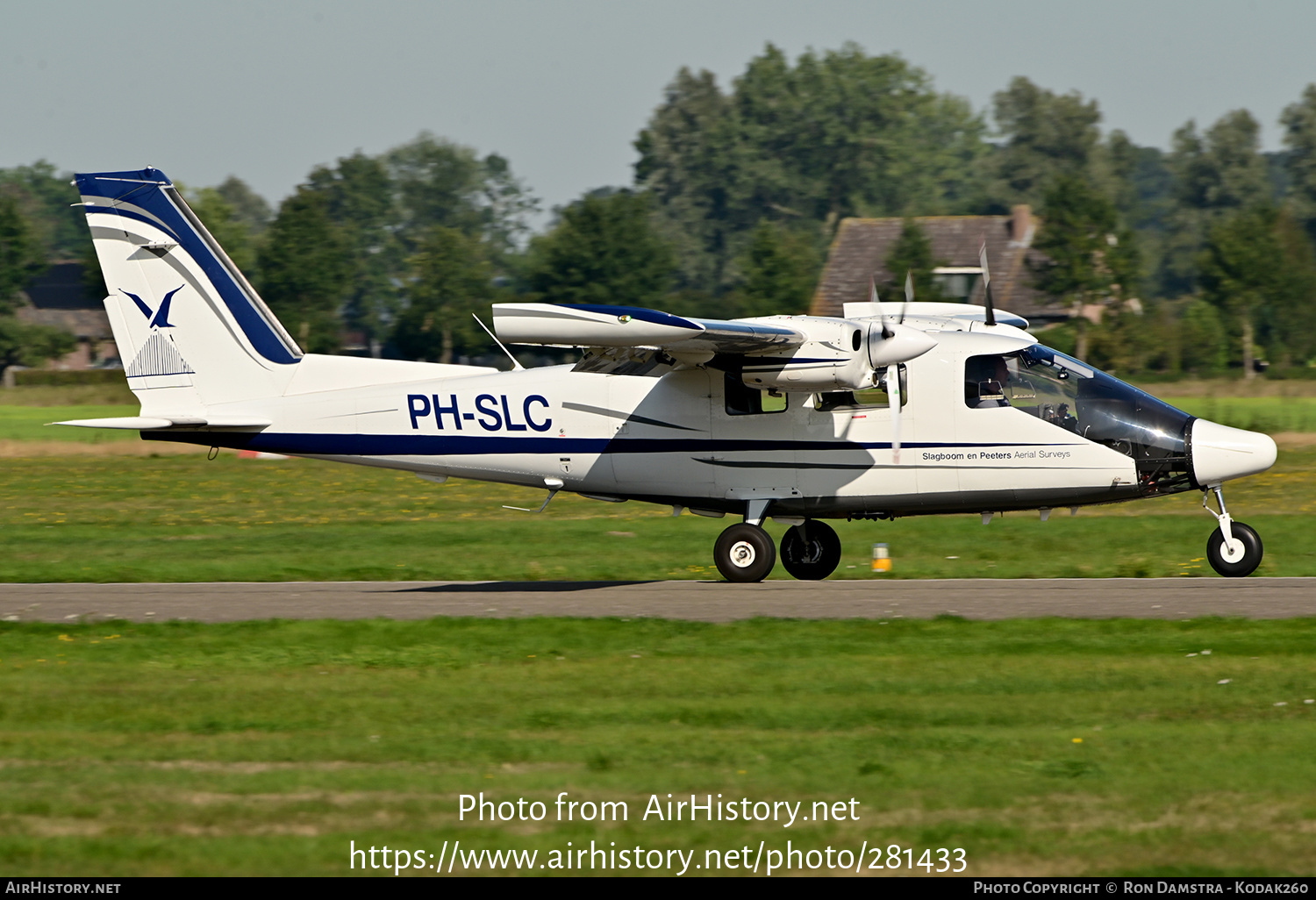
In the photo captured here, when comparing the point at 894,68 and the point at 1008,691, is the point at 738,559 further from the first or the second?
the point at 894,68

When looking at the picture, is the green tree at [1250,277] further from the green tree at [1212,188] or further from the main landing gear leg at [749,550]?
the main landing gear leg at [749,550]

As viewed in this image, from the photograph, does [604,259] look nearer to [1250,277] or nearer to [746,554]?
[1250,277]

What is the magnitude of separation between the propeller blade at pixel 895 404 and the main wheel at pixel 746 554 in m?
1.96

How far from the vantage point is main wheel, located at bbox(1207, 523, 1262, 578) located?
58.5 feet

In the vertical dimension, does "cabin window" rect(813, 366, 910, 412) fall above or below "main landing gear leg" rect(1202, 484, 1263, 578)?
above

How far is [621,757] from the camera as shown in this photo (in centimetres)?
950

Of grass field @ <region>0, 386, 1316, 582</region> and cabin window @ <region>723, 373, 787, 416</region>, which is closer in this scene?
cabin window @ <region>723, 373, 787, 416</region>

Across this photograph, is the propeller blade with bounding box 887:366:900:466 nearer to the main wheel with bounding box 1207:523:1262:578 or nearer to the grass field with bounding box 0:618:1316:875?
the grass field with bounding box 0:618:1316:875

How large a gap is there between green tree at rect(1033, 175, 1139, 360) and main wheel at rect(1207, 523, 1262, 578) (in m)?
57.5

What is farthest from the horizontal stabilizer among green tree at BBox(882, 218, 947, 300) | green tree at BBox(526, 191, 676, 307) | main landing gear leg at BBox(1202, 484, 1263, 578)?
green tree at BBox(526, 191, 676, 307)

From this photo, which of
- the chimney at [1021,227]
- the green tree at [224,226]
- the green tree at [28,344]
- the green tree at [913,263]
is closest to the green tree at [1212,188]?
the chimney at [1021,227]

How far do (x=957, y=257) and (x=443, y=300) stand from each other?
30.8 meters

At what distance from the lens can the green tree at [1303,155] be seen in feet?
393

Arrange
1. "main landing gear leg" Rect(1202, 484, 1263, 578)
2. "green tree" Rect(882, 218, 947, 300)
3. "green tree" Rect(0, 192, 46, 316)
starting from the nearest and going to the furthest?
"main landing gear leg" Rect(1202, 484, 1263, 578) < "green tree" Rect(882, 218, 947, 300) < "green tree" Rect(0, 192, 46, 316)
